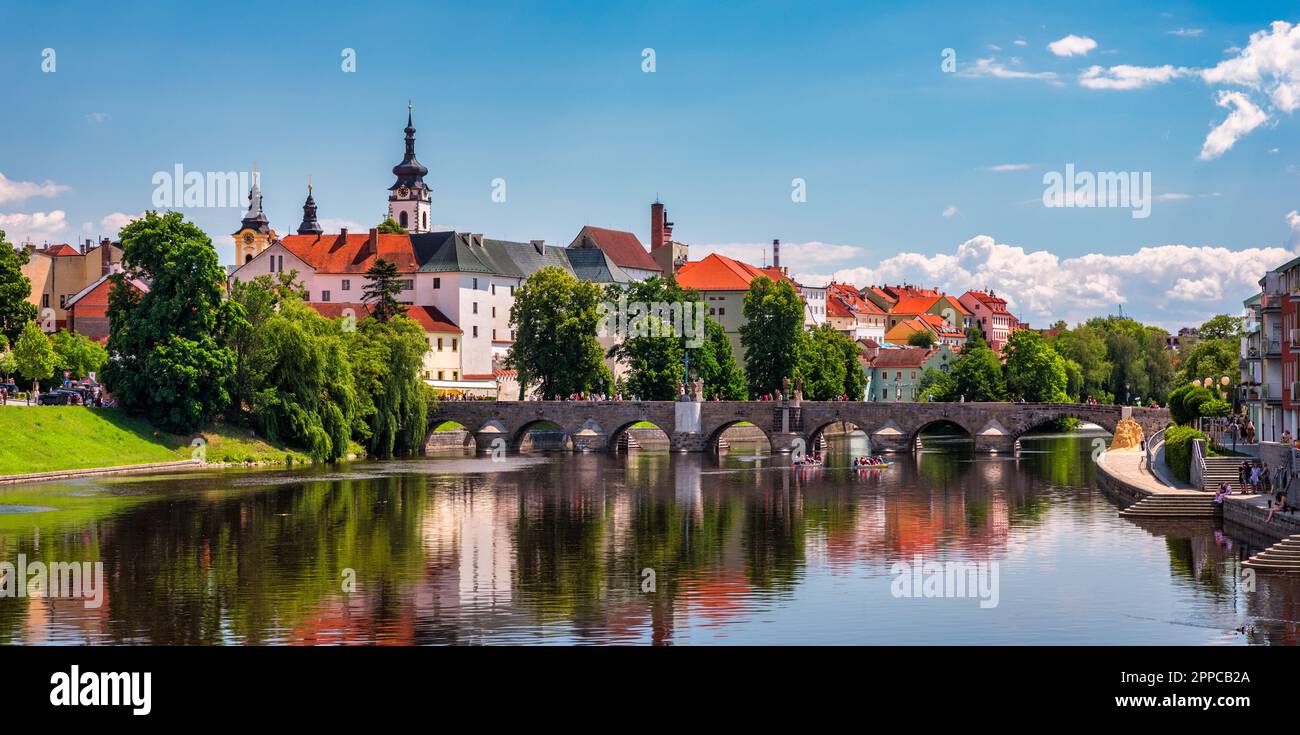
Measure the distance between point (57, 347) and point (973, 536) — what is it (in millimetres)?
58100

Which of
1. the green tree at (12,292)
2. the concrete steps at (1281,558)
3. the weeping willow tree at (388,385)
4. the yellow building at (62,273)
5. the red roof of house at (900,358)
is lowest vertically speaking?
the concrete steps at (1281,558)

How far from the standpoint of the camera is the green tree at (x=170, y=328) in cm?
6694

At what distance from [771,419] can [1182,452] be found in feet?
122

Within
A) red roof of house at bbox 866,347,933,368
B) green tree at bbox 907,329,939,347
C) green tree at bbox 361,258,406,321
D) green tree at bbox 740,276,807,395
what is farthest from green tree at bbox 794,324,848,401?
green tree at bbox 907,329,939,347

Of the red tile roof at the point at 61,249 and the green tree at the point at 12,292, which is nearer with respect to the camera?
the green tree at the point at 12,292

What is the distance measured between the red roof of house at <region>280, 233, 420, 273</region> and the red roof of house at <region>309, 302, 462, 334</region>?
446 cm

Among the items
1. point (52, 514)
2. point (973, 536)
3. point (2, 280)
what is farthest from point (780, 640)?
point (2, 280)

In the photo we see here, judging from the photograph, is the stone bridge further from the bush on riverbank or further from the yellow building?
the yellow building

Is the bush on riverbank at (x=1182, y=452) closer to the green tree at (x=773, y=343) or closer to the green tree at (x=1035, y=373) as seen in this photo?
the green tree at (x=773, y=343)

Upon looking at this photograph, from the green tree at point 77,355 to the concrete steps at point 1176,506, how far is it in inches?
2275

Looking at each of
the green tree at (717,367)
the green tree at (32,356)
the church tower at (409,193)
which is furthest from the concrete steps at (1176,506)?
the church tower at (409,193)

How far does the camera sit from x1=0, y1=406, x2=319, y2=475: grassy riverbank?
5959 cm

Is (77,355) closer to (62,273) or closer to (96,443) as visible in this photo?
(96,443)

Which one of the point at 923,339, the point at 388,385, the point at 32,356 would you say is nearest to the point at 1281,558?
the point at 388,385
